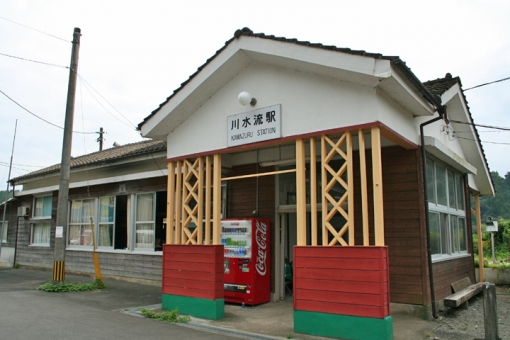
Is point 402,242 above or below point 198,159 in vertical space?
below

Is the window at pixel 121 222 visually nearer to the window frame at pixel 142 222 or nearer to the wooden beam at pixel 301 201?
the window frame at pixel 142 222

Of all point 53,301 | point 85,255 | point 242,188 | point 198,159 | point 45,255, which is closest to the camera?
point 198,159

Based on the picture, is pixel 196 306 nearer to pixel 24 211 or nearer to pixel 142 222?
pixel 142 222

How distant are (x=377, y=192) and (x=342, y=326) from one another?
1.96 m

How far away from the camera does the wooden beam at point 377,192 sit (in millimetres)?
6109

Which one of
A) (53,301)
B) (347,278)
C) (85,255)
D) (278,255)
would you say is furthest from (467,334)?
(85,255)

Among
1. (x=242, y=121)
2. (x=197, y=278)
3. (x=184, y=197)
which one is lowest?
(x=197, y=278)

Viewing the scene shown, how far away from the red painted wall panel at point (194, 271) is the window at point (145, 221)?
416 cm

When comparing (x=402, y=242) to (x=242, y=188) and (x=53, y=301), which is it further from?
(x=53, y=301)

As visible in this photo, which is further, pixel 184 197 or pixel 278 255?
pixel 278 255

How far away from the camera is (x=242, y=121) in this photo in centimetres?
786

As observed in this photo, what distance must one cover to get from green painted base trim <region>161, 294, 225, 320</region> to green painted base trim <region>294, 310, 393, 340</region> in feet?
5.67

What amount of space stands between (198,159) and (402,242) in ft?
13.6

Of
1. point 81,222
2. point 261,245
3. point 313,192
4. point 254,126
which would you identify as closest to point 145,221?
point 81,222
